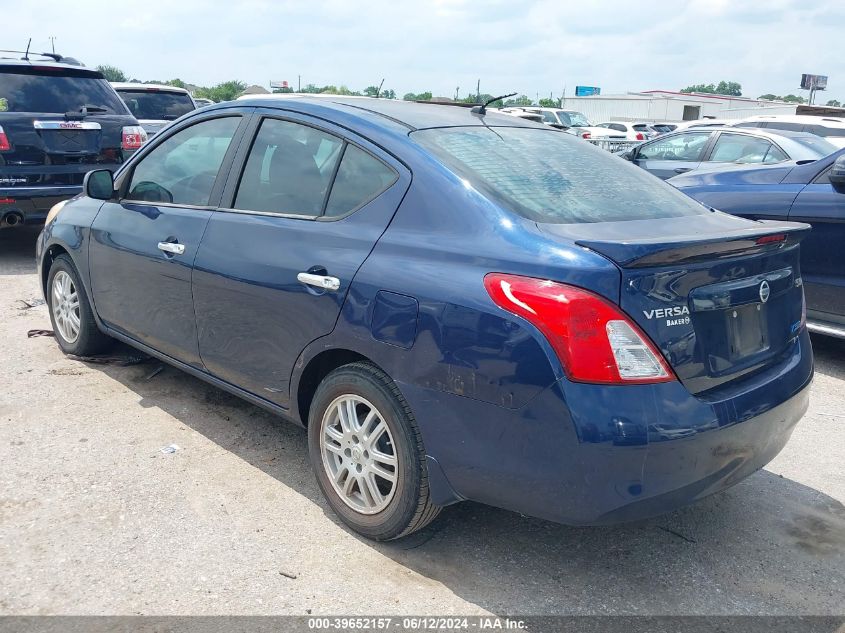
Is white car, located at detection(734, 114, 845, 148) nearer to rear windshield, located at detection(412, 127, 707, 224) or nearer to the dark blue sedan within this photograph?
the dark blue sedan

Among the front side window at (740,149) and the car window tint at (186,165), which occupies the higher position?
the car window tint at (186,165)

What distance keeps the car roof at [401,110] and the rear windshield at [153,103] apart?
31.6 feet

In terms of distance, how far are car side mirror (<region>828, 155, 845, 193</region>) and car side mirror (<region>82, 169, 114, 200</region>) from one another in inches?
176

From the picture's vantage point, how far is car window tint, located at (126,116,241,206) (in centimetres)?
392

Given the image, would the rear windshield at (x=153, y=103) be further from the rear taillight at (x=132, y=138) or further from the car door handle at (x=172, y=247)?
the car door handle at (x=172, y=247)

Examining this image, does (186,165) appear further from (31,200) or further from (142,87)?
(142,87)

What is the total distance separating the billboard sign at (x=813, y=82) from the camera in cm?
6962

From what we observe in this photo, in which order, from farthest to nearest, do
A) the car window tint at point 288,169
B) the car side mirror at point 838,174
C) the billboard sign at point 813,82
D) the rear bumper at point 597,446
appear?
the billboard sign at point 813,82, the car side mirror at point 838,174, the car window tint at point 288,169, the rear bumper at point 597,446

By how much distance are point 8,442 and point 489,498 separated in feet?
8.46

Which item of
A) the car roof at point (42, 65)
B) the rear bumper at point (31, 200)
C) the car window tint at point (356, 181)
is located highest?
the car roof at point (42, 65)

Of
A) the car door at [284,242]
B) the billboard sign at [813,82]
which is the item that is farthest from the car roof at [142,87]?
the billboard sign at [813,82]

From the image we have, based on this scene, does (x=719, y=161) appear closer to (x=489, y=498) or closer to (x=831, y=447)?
(x=831, y=447)

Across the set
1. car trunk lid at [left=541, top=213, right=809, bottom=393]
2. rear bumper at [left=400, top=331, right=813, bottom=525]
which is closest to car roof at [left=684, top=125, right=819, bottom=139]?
car trunk lid at [left=541, top=213, right=809, bottom=393]

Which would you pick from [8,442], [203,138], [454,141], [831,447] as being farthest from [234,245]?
[831,447]
